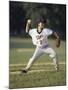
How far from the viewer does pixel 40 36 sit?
216 inches

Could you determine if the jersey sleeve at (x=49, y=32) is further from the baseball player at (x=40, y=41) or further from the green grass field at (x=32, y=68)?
the green grass field at (x=32, y=68)

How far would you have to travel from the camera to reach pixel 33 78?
17.8 feet

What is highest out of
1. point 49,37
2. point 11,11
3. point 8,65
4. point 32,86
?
point 11,11

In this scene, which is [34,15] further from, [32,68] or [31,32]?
[32,68]

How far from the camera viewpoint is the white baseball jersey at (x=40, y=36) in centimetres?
544

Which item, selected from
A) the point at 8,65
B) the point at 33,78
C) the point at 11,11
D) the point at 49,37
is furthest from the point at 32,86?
the point at 11,11

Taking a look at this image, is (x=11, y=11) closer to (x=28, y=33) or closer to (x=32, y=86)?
(x=28, y=33)

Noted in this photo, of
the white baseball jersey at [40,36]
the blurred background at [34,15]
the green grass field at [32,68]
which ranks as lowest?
the green grass field at [32,68]

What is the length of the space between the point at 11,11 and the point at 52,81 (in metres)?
1.40

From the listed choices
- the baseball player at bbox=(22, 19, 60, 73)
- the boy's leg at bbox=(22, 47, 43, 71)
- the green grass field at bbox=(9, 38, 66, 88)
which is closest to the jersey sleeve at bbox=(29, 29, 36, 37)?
the baseball player at bbox=(22, 19, 60, 73)

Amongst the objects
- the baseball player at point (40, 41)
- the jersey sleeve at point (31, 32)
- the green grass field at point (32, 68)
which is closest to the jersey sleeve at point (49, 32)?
the baseball player at point (40, 41)

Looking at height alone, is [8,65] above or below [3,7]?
below

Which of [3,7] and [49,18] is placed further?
[49,18]

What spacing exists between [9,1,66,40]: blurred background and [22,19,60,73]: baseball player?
0.25ft
